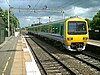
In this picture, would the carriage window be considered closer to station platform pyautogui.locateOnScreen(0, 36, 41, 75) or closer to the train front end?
the train front end

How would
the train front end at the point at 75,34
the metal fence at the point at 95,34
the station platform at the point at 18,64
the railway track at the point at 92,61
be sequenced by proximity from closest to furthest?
the station platform at the point at 18,64 < the railway track at the point at 92,61 < the train front end at the point at 75,34 < the metal fence at the point at 95,34

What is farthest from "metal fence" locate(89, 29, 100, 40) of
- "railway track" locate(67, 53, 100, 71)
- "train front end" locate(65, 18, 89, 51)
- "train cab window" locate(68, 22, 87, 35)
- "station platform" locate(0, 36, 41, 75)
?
"railway track" locate(67, 53, 100, 71)

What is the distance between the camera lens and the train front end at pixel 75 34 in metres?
22.5

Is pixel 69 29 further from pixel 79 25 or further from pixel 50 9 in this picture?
pixel 50 9

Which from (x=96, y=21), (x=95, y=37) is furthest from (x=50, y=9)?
(x=96, y=21)

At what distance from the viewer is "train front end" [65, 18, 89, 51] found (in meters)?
22.5

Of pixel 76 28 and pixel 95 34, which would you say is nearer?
pixel 76 28

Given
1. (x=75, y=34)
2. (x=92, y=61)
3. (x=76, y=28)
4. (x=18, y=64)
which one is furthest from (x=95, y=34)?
(x=18, y=64)

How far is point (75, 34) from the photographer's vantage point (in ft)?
74.5

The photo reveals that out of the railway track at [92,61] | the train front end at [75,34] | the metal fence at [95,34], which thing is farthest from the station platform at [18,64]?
the metal fence at [95,34]

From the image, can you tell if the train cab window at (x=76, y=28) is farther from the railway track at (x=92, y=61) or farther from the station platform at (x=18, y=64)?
the station platform at (x=18, y=64)

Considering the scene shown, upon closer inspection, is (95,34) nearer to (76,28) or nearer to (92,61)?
(76,28)

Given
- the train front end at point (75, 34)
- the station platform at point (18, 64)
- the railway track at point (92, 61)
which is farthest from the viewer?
the train front end at point (75, 34)

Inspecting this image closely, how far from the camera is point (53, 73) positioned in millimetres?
13617
